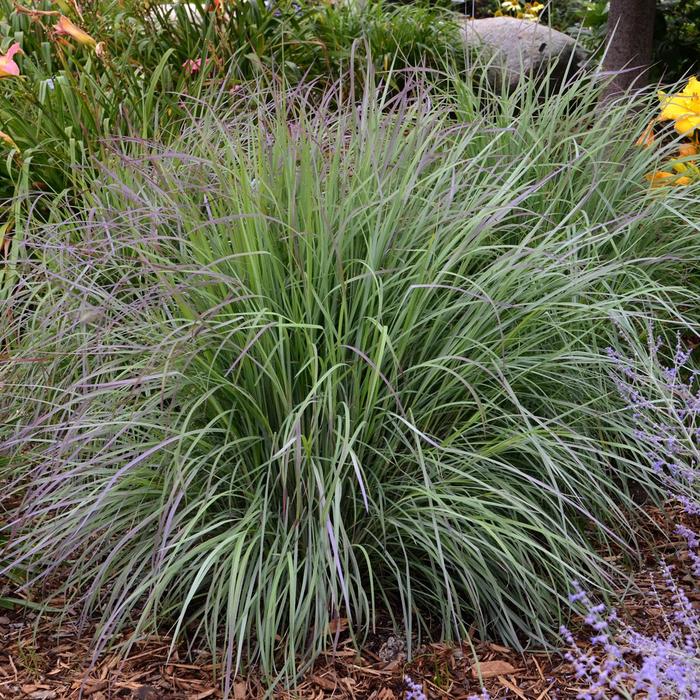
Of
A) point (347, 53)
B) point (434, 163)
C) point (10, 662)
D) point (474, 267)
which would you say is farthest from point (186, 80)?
point (10, 662)

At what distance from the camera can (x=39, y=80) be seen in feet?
15.1

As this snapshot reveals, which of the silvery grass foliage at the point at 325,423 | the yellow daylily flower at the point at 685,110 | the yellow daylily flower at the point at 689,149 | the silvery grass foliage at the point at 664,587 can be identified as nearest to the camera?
the silvery grass foliage at the point at 664,587

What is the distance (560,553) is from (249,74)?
3.57 m

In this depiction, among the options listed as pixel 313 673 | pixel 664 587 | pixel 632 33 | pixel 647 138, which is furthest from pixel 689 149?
pixel 313 673

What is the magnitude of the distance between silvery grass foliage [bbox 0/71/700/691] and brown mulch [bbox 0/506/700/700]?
7 centimetres

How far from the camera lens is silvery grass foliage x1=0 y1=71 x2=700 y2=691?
2.19 meters

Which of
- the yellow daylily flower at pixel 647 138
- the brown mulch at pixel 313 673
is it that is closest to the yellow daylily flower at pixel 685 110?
the yellow daylily flower at pixel 647 138

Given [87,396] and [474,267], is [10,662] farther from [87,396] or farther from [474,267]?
[474,267]

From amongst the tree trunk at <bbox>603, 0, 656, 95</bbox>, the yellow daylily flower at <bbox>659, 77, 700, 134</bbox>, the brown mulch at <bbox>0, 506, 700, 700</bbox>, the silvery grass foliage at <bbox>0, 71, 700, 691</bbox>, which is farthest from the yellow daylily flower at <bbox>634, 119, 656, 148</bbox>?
the brown mulch at <bbox>0, 506, 700, 700</bbox>

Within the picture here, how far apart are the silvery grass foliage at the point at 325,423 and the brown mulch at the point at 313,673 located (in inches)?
2.6

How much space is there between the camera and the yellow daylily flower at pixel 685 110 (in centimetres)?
343

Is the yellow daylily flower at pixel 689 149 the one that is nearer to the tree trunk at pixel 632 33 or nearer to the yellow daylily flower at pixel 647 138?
the yellow daylily flower at pixel 647 138

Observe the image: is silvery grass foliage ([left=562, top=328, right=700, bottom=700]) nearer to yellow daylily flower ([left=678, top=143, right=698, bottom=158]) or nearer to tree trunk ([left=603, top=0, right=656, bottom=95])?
yellow daylily flower ([left=678, top=143, right=698, bottom=158])

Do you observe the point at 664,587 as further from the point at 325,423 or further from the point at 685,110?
the point at 685,110
